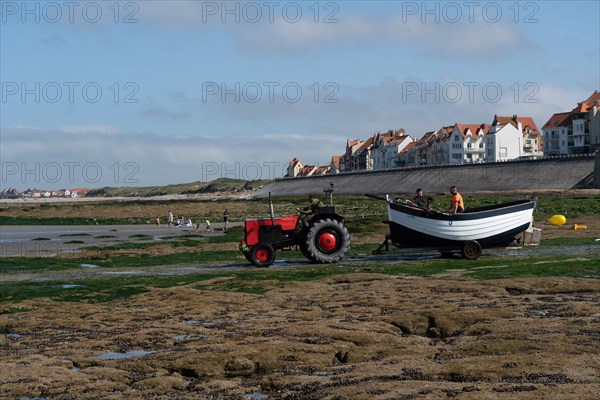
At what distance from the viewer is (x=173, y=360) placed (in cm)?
1209

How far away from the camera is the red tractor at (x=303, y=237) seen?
26.0m

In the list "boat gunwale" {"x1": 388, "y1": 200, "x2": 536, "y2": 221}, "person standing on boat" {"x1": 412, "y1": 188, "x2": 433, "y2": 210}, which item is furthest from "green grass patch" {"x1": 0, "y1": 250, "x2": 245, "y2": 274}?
"person standing on boat" {"x1": 412, "y1": 188, "x2": 433, "y2": 210}

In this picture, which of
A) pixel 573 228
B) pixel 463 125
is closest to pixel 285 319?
pixel 573 228

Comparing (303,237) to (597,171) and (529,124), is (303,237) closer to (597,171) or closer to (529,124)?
(597,171)

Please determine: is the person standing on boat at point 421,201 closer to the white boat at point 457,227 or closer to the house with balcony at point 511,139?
the white boat at point 457,227

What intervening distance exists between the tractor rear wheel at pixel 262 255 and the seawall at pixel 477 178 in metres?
82.4

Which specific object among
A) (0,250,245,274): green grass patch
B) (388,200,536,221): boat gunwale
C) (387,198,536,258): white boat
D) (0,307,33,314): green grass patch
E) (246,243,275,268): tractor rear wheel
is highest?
(388,200,536,221): boat gunwale

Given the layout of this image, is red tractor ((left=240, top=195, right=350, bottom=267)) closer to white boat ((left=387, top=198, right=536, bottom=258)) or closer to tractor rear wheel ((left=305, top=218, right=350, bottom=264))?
tractor rear wheel ((left=305, top=218, right=350, bottom=264))

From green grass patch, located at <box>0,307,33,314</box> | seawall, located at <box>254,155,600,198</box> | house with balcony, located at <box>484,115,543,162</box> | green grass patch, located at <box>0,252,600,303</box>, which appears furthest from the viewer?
house with balcony, located at <box>484,115,543,162</box>

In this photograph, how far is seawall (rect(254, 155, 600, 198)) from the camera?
105m

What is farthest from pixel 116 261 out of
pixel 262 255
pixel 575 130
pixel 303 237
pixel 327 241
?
pixel 575 130

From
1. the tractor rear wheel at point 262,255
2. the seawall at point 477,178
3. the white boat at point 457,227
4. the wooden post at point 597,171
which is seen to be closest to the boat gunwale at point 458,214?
the white boat at point 457,227

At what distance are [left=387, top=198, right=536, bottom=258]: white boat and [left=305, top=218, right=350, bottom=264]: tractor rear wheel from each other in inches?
76.8

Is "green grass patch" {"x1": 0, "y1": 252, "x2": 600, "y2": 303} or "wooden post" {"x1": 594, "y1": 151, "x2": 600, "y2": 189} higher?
"wooden post" {"x1": 594, "y1": 151, "x2": 600, "y2": 189}
